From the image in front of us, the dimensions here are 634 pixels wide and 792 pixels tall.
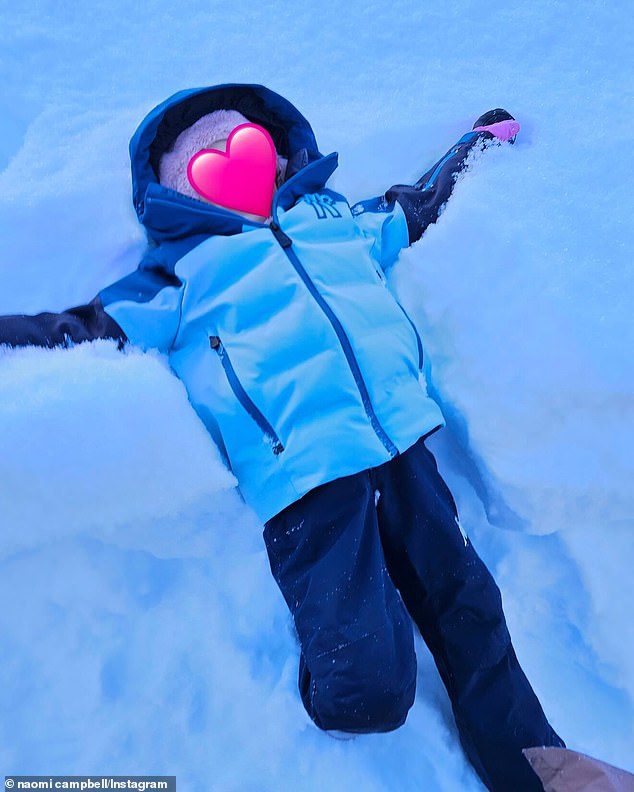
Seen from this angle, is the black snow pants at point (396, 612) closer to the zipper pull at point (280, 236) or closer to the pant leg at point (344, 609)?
the pant leg at point (344, 609)

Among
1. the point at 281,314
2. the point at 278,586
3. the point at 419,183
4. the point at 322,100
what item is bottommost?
the point at 278,586

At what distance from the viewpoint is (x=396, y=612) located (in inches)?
45.2

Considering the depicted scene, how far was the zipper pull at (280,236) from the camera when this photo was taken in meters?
1.26

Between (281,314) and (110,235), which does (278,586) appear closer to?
(281,314)

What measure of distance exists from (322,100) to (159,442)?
1078mm

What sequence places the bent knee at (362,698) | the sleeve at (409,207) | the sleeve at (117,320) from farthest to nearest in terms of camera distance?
1. the sleeve at (409,207)
2. the sleeve at (117,320)
3. the bent knee at (362,698)

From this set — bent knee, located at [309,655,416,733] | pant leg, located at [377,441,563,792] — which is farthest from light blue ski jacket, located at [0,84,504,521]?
bent knee, located at [309,655,416,733]

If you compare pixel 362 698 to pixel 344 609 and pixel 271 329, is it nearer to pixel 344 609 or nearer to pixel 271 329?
pixel 344 609

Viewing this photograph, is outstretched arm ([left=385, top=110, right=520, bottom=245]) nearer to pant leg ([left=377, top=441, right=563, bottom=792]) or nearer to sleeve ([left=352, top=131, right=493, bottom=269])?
sleeve ([left=352, top=131, right=493, bottom=269])

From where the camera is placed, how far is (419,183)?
1623 millimetres

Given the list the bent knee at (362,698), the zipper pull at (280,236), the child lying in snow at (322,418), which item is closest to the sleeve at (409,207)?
the child lying in snow at (322,418)

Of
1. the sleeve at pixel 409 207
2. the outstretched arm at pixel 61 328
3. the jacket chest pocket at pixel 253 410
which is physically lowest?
the jacket chest pocket at pixel 253 410

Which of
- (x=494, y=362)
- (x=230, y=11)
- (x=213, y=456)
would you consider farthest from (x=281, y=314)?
(x=230, y=11)

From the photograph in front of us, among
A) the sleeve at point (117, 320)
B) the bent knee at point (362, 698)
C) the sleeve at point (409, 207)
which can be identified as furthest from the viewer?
the sleeve at point (409, 207)
